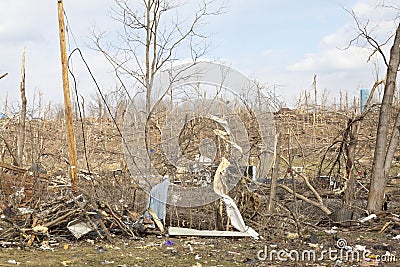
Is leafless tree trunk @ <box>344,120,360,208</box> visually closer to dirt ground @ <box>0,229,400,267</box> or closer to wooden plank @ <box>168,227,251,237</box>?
dirt ground @ <box>0,229,400,267</box>

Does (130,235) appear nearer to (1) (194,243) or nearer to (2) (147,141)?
(1) (194,243)

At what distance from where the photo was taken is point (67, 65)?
704cm

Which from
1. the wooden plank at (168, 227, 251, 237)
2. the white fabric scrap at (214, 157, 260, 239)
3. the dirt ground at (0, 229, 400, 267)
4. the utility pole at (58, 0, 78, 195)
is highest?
the utility pole at (58, 0, 78, 195)

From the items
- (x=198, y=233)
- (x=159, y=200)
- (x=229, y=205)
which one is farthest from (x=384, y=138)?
(x=159, y=200)

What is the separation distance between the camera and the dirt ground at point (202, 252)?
475 cm

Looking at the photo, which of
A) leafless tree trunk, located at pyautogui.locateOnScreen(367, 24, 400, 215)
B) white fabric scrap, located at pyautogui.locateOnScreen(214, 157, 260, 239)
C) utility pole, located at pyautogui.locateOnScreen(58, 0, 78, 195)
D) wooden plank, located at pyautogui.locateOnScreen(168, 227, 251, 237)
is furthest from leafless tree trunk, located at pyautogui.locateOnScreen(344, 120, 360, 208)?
utility pole, located at pyautogui.locateOnScreen(58, 0, 78, 195)

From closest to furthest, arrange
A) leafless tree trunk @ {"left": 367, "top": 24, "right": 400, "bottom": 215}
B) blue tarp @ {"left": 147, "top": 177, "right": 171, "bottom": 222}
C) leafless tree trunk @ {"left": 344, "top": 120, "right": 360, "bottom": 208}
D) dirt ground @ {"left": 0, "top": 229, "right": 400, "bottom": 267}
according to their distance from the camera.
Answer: dirt ground @ {"left": 0, "top": 229, "right": 400, "bottom": 267} < blue tarp @ {"left": 147, "top": 177, "right": 171, "bottom": 222} < leafless tree trunk @ {"left": 344, "top": 120, "right": 360, "bottom": 208} < leafless tree trunk @ {"left": 367, "top": 24, "right": 400, "bottom": 215}

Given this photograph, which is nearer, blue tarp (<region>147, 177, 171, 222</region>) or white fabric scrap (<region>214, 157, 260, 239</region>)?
white fabric scrap (<region>214, 157, 260, 239</region>)

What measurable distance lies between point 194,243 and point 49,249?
162 centimetres

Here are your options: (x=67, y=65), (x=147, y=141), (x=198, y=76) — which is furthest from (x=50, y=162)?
(x=198, y=76)

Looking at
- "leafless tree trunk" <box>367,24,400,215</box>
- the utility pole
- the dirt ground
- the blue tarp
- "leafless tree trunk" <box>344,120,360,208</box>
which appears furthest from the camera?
"leafless tree trunk" <box>367,24,400,215</box>

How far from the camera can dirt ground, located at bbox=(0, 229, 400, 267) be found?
4754 millimetres

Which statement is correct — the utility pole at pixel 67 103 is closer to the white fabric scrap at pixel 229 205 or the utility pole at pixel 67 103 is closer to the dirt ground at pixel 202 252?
→ the dirt ground at pixel 202 252

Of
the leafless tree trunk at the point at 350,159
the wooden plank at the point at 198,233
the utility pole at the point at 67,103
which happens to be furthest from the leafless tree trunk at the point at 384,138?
the utility pole at the point at 67,103
